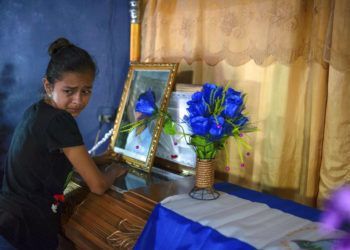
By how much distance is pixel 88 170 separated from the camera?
4.09 feet

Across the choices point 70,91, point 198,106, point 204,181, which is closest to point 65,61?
point 70,91

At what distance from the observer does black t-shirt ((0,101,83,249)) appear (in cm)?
117

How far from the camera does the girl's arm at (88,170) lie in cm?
121

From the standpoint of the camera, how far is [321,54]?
1141mm

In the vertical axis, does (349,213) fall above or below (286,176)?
above

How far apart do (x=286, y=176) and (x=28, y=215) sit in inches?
36.9

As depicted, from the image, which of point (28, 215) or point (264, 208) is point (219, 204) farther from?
point (28, 215)

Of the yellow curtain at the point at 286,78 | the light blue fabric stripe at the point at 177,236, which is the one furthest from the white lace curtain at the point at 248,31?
the light blue fabric stripe at the point at 177,236

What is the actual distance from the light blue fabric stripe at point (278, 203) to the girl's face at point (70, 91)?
0.62 metres

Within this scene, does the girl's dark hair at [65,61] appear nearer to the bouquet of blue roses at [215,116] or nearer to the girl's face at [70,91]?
the girl's face at [70,91]

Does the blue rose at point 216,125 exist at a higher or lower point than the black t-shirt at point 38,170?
higher

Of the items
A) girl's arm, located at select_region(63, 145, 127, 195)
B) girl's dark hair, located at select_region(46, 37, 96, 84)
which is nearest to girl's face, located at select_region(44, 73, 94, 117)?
girl's dark hair, located at select_region(46, 37, 96, 84)

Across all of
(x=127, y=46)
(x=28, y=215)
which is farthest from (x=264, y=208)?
(x=127, y=46)

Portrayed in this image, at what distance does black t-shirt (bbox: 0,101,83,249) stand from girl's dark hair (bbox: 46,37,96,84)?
13 cm
